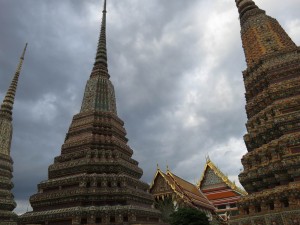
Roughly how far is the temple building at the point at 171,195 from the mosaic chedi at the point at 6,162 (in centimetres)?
1203

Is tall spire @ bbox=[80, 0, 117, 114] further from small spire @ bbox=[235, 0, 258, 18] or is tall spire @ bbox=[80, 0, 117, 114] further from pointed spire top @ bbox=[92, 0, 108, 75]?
small spire @ bbox=[235, 0, 258, 18]

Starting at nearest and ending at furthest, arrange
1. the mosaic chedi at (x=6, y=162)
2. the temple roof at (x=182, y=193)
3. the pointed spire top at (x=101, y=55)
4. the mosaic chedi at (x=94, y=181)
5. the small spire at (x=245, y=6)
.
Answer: the mosaic chedi at (x=94, y=181) → the small spire at (x=245, y=6) → the mosaic chedi at (x=6, y=162) → the pointed spire top at (x=101, y=55) → the temple roof at (x=182, y=193)

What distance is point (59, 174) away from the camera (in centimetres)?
1617

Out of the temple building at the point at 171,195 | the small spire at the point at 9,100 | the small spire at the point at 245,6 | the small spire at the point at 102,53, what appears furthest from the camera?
the small spire at the point at 9,100

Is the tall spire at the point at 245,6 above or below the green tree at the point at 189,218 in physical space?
above

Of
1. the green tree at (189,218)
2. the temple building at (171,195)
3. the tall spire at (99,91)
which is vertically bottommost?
the green tree at (189,218)

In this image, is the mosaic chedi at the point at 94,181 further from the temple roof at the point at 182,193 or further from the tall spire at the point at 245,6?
the tall spire at the point at 245,6

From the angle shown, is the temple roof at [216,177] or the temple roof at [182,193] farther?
the temple roof at [216,177]

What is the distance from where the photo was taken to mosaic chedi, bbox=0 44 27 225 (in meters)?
21.0

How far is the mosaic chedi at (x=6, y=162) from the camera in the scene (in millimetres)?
20953

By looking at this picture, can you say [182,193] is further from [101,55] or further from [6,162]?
[6,162]

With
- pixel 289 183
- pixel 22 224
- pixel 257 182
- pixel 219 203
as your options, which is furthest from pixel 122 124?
pixel 219 203

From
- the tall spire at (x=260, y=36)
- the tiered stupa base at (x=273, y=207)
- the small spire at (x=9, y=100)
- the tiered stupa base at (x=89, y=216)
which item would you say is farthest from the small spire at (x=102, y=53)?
the tiered stupa base at (x=273, y=207)

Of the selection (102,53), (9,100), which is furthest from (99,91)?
(9,100)
